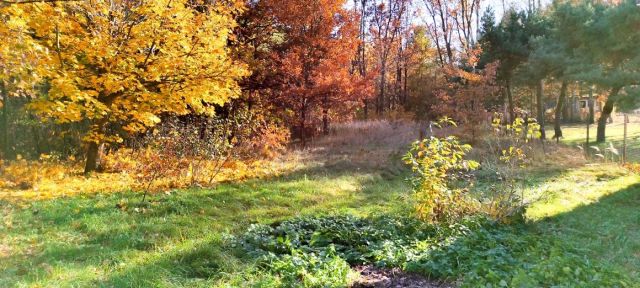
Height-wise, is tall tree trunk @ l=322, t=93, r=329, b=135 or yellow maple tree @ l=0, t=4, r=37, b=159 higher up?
yellow maple tree @ l=0, t=4, r=37, b=159

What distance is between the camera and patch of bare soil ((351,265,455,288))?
4203 mm

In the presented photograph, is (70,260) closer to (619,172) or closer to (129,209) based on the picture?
(129,209)

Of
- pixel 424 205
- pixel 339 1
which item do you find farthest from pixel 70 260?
pixel 339 1

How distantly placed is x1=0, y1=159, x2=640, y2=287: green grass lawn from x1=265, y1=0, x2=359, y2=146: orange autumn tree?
5568 mm

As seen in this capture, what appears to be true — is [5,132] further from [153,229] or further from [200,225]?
[200,225]

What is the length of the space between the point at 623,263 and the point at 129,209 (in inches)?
258

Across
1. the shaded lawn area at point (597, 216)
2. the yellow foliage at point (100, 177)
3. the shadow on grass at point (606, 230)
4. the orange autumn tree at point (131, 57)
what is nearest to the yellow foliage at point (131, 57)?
the orange autumn tree at point (131, 57)

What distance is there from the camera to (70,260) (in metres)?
4.58

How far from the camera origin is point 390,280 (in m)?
4.34

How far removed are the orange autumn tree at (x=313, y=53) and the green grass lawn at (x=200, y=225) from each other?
557cm

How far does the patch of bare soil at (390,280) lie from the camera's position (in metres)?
4.20

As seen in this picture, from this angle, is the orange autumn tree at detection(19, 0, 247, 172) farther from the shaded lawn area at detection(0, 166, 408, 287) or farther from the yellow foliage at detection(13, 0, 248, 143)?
the shaded lawn area at detection(0, 166, 408, 287)

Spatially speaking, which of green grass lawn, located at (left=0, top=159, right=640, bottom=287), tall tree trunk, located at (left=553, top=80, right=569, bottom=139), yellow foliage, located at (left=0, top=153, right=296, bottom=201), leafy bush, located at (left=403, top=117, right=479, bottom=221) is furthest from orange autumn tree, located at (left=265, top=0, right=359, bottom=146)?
tall tree trunk, located at (left=553, top=80, right=569, bottom=139)

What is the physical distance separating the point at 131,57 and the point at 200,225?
4.35m
